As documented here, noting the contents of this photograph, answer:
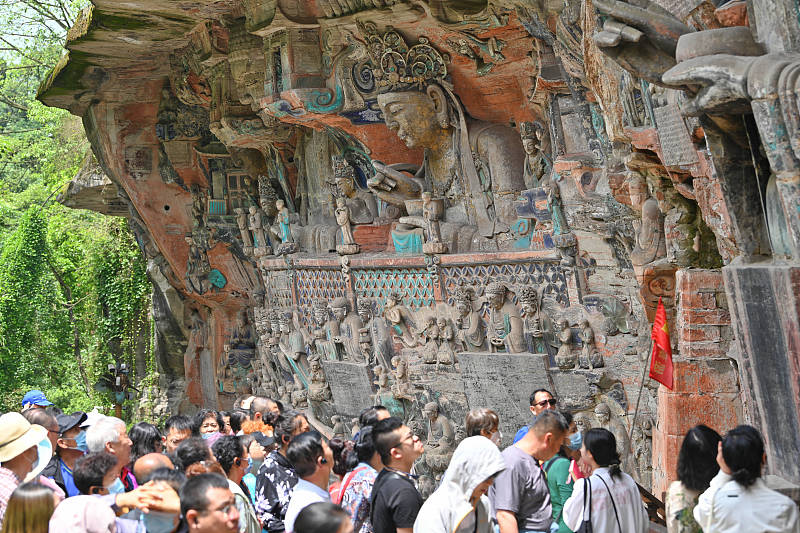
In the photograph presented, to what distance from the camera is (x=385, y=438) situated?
3996 millimetres

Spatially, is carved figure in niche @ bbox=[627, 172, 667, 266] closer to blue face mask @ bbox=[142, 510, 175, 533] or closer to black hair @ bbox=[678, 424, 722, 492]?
black hair @ bbox=[678, 424, 722, 492]

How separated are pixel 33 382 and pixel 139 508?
16.5 m

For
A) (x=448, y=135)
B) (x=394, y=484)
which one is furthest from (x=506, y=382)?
(x=394, y=484)

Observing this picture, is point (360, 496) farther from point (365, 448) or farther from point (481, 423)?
point (481, 423)

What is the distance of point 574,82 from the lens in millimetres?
8539

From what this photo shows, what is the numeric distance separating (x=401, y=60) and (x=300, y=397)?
5.18m

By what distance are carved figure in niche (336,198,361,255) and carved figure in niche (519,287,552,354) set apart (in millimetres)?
2996

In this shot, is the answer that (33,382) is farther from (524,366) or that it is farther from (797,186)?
(797,186)

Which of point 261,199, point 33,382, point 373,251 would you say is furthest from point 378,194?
point 33,382

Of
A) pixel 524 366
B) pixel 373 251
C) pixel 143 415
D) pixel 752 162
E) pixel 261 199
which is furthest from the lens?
pixel 143 415

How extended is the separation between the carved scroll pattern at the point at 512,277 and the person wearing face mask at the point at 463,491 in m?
5.86

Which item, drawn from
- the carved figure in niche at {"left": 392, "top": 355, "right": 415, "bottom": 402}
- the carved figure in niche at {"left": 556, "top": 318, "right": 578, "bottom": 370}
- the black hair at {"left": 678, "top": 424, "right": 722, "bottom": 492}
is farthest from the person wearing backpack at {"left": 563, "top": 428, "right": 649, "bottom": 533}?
the carved figure in niche at {"left": 392, "top": 355, "right": 415, "bottom": 402}

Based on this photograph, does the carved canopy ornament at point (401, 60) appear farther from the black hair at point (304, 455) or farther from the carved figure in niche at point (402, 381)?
the black hair at point (304, 455)

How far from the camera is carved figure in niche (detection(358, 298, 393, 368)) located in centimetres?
1149
